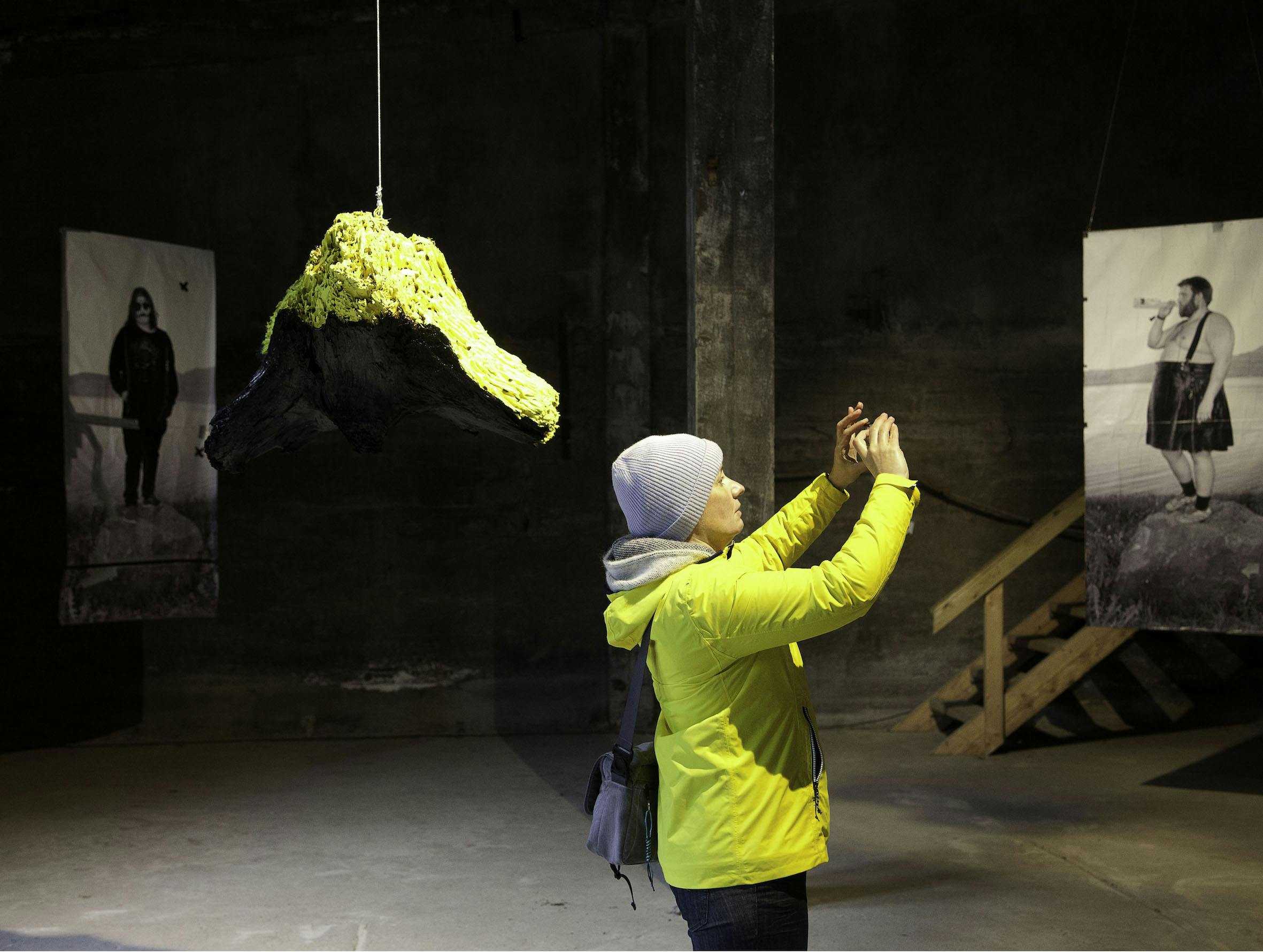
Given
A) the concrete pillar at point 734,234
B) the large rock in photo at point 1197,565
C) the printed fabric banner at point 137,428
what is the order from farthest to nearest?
the printed fabric banner at point 137,428 < the large rock in photo at point 1197,565 < the concrete pillar at point 734,234

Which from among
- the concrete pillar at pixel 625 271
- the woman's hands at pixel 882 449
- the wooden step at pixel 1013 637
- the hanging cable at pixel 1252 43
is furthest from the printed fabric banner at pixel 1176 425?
the woman's hands at pixel 882 449

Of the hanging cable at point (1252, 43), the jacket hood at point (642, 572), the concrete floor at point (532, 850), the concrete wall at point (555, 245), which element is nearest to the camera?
the jacket hood at point (642, 572)

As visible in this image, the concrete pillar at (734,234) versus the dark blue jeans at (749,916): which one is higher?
the concrete pillar at (734,234)

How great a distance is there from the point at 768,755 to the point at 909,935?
2.20 meters

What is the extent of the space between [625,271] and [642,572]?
532 centimetres

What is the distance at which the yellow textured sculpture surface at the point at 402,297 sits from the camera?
2781 mm

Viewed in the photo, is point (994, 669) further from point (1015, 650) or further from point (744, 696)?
point (744, 696)

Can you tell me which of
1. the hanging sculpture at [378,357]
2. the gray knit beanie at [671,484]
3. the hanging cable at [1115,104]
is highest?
the hanging cable at [1115,104]

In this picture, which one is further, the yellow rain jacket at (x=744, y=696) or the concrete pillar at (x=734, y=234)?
the concrete pillar at (x=734, y=234)

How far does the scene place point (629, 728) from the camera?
2.18 meters

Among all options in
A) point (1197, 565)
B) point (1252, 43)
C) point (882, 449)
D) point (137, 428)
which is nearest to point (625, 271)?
point (137, 428)

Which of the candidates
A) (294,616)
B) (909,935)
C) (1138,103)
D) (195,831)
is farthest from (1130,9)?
(195,831)

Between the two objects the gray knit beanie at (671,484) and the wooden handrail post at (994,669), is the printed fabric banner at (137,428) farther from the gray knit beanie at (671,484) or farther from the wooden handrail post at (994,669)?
the gray knit beanie at (671,484)

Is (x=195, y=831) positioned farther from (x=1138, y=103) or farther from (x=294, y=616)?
(x=1138, y=103)
